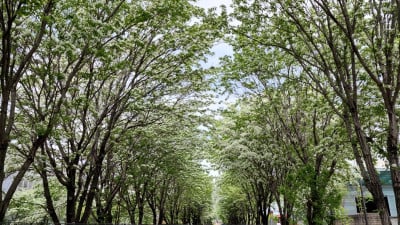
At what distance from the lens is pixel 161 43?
40.3 ft

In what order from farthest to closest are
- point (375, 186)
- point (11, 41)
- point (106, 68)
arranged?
point (106, 68)
point (375, 186)
point (11, 41)

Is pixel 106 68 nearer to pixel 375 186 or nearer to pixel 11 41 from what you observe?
pixel 11 41

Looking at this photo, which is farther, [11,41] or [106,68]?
[106,68]

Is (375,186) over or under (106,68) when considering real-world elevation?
under

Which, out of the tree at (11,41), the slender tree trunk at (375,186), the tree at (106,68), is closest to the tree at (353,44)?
the slender tree trunk at (375,186)

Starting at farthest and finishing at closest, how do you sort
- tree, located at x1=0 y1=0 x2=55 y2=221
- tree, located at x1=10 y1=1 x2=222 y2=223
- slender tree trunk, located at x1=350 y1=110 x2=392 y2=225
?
1. tree, located at x1=10 y1=1 x2=222 y2=223
2. slender tree trunk, located at x1=350 y1=110 x2=392 y2=225
3. tree, located at x1=0 y1=0 x2=55 y2=221

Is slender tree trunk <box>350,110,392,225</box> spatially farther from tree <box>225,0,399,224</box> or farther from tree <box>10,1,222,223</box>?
tree <box>10,1,222,223</box>

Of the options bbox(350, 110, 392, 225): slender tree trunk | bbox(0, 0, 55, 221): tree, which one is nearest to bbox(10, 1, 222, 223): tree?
bbox(0, 0, 55, 221): tree

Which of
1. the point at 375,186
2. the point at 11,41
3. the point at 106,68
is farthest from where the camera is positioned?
Answer: the point at 106,68

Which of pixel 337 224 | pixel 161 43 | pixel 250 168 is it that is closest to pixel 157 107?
pixel 161 43

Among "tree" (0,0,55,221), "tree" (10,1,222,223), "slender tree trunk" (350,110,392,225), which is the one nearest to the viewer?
"tree" (0,0,55,221)

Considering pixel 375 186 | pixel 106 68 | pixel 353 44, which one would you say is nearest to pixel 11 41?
pixel 106 68

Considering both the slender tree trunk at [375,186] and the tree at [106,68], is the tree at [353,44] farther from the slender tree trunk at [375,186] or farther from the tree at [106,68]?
the tree at [106,68]

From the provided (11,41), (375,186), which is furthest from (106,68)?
(375,186)
